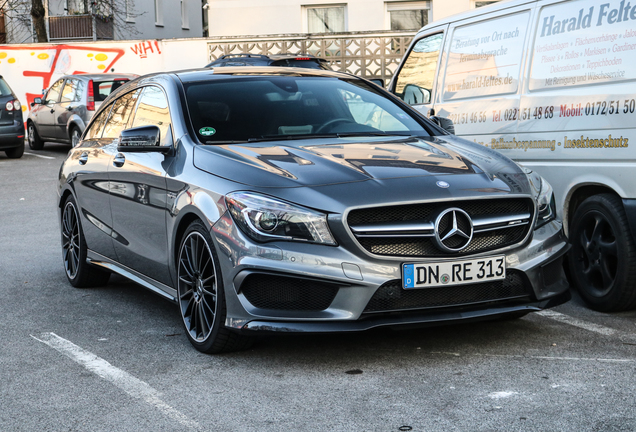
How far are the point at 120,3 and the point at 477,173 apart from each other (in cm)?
3821

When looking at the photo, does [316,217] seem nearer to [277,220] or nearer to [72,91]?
[277,220]

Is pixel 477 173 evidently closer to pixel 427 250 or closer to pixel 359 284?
pixel 427 250

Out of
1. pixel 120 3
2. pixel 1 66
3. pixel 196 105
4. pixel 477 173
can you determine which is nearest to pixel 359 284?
A: pixel 477 173

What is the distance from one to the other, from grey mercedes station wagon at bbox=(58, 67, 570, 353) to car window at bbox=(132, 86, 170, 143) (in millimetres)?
30

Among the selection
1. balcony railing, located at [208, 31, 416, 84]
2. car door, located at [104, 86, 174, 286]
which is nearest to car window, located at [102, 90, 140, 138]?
car door, located at [104, 86, 174, 286]

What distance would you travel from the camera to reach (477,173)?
4.72m

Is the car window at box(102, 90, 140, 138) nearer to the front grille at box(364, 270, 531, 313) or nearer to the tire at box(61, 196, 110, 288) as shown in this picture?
the tire at box(61, 196, 110, 288)

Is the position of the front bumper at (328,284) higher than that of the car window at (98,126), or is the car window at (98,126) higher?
the car window at (98,126)

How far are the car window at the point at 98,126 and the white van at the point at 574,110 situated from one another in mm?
2699

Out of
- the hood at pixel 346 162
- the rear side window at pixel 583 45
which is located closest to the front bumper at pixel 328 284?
the hood at pixel 346 162

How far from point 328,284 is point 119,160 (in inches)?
88.5

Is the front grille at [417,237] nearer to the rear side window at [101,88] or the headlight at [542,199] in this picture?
the headlight at [542,199]

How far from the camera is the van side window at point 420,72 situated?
24.9ft

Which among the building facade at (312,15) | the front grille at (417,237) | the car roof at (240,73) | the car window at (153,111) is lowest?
the front grille at (417,237)
